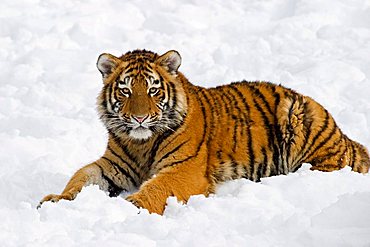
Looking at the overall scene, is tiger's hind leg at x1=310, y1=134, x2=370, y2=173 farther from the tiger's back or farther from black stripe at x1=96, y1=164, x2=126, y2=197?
black stripe at x1=96, y1=164, x2=126, y2=197

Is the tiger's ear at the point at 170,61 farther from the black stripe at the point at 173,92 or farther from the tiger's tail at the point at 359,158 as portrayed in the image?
the tiger's tail at the point at 359,158

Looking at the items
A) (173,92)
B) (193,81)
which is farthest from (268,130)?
(193,81)

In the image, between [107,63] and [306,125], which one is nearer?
[107,63]

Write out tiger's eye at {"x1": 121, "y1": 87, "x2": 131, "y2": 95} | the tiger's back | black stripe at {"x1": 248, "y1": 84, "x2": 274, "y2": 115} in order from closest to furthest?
tiger's eye at {"x1": 121, "y1": 87, "x2": 131, "y2": 95}, the tiger's back, black stripe at {"x1": 248, "y1": 84, "x2": 274, "y2": 115}

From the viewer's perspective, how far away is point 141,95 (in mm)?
4316

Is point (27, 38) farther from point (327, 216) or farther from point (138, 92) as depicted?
point (327, 216)

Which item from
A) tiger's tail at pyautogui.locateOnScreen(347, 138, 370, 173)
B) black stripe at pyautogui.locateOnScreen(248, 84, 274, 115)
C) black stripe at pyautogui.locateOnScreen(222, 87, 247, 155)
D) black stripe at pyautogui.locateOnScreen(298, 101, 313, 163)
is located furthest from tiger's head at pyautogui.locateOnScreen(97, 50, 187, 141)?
tiger's tail at pyautogui.locateOnScreen(347, 138, 370, 173)

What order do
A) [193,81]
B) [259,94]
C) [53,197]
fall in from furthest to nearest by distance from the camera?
[193,81] < [259,94] < [53,197]

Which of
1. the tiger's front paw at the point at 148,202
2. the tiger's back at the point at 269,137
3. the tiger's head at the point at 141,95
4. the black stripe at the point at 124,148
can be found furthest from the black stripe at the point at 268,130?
the tiger's front paw at the point at 148,202

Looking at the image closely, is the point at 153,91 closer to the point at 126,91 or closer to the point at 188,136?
the point at 126,91

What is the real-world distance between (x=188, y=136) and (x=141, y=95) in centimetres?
39

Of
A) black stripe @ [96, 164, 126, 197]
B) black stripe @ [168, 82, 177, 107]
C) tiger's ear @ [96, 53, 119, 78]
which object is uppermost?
tiger's ear @ [96, 53, 119, 78]

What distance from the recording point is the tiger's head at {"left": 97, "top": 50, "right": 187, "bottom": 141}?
14.1 ft

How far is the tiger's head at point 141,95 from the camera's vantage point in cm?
431
